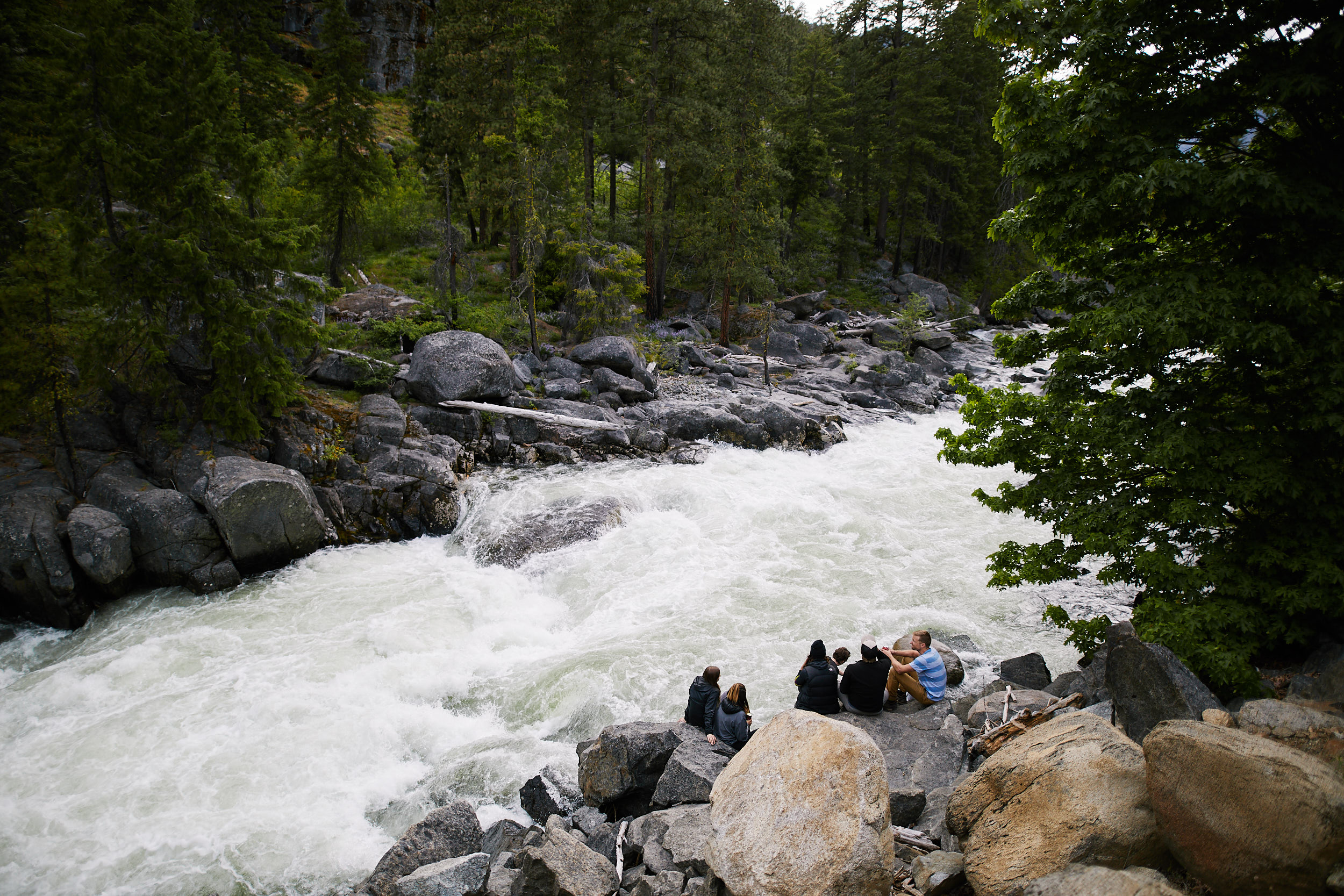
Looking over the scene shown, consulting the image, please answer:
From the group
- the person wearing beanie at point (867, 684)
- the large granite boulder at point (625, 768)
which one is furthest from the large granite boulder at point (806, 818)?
the person wearing beanie at point (867, 684)

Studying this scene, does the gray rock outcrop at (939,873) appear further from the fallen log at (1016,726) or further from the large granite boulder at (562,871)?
the large granite boulder at (562,871)

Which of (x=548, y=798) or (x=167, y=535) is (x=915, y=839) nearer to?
(x=548, y=798)

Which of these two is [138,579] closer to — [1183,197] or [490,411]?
[490,411]

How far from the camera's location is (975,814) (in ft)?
19.0

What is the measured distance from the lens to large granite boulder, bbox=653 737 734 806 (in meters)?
7.63

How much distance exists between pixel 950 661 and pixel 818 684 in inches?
111

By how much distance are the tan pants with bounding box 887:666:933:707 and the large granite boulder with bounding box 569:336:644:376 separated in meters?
16.2

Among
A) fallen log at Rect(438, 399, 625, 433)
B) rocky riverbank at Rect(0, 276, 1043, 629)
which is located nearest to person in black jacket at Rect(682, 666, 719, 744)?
rocky riverbank at Rect(0, 276, 1043, 629)

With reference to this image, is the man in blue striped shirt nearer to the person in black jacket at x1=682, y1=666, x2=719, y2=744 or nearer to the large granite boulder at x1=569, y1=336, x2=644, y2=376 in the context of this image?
the person in black jacket at x1=682, y1=666, x2=719, y2=744

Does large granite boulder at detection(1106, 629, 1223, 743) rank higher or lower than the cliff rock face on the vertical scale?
lower

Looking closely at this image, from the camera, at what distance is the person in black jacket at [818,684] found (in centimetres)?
911

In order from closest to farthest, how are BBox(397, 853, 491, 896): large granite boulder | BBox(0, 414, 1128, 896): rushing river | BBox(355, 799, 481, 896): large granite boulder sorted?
1. BBox(397, 853, 491, 896): large granite boulder
2. BBox(355, 799, 481, 896): large granite boulder
3. BBox(0, 414, 1128, 896): rushing river

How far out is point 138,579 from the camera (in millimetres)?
12797

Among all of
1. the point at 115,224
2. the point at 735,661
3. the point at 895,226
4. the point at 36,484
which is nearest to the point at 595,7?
the point at 115,224
